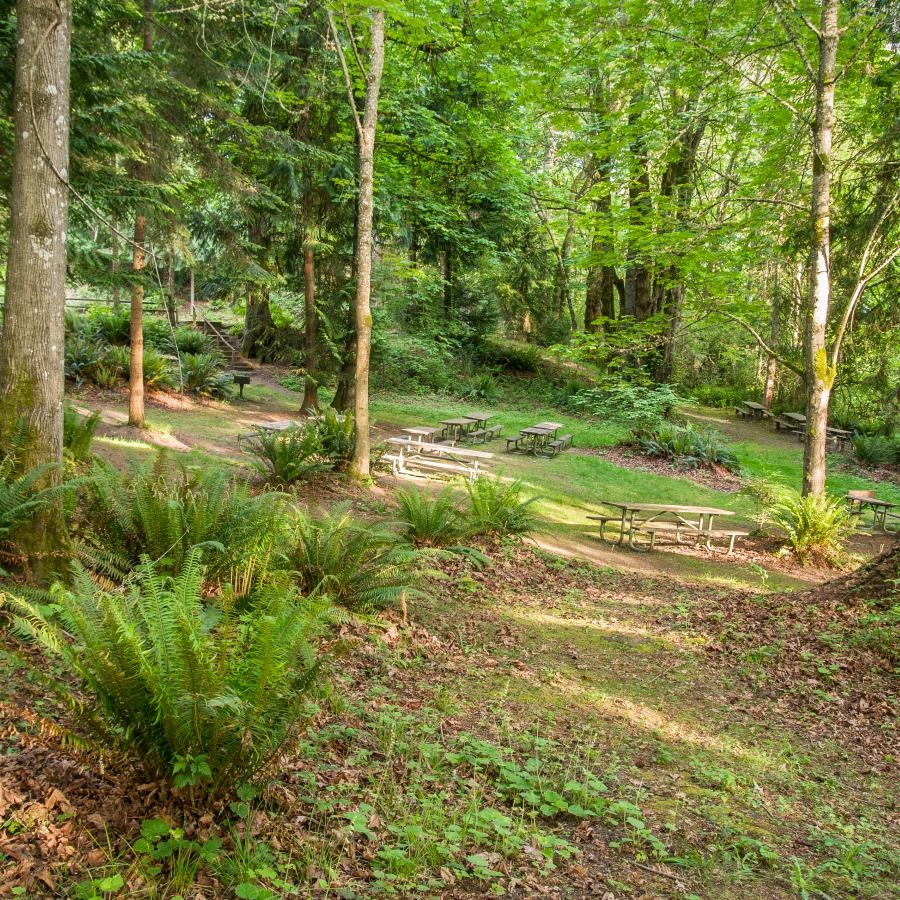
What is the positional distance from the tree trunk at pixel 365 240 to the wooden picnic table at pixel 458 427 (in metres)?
5.64

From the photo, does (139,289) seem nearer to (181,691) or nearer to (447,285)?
(181,691)

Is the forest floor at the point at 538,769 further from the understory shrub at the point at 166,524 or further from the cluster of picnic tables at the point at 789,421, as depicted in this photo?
the cluster of picnic tables at the point at 789,421

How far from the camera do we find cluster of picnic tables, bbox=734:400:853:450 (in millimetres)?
20328

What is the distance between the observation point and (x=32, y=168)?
4.38 meters

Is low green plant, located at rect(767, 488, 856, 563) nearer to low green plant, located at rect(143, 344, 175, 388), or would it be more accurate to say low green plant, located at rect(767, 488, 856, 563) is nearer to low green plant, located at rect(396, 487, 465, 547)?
low green plant, located at rect(396, 487, 465, 547)

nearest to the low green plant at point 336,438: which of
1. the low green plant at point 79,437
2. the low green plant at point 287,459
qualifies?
the low green plant at point 287,459

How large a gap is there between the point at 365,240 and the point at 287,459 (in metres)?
3.23

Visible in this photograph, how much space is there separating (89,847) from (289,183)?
1294 cm

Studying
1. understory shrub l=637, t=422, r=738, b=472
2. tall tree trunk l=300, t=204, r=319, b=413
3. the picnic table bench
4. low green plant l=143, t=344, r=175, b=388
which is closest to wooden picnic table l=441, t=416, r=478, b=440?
the picnic table bench

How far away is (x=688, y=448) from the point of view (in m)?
16.8

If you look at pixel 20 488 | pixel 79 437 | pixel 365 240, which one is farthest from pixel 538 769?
pixel 365 240

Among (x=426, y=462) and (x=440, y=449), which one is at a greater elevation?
(x=440, y=449)

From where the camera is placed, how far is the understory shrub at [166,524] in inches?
199

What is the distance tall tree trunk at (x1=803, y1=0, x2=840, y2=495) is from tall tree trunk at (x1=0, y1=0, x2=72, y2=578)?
29.7 feet
